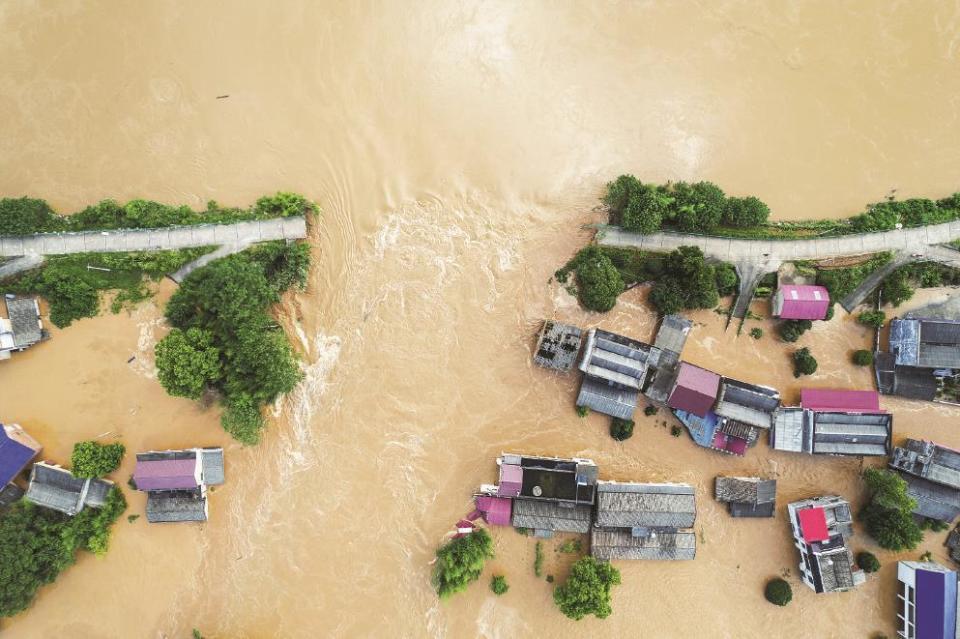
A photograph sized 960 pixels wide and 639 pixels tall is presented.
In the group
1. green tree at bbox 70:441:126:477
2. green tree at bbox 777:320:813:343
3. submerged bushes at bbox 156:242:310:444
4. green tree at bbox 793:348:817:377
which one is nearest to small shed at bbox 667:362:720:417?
green tree at bbox 777:320:813:343

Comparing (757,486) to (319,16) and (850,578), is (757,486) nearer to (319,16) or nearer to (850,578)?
(850,578)

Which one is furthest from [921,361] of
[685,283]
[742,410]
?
[685,283]

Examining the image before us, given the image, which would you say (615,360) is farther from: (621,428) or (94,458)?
(94,458)

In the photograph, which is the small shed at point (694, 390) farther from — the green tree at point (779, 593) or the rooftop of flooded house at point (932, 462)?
the rooftop of flooded house at point (932, 462)

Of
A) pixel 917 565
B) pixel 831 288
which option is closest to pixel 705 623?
pixel 917 565

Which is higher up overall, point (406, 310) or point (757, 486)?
point (406, 310)
